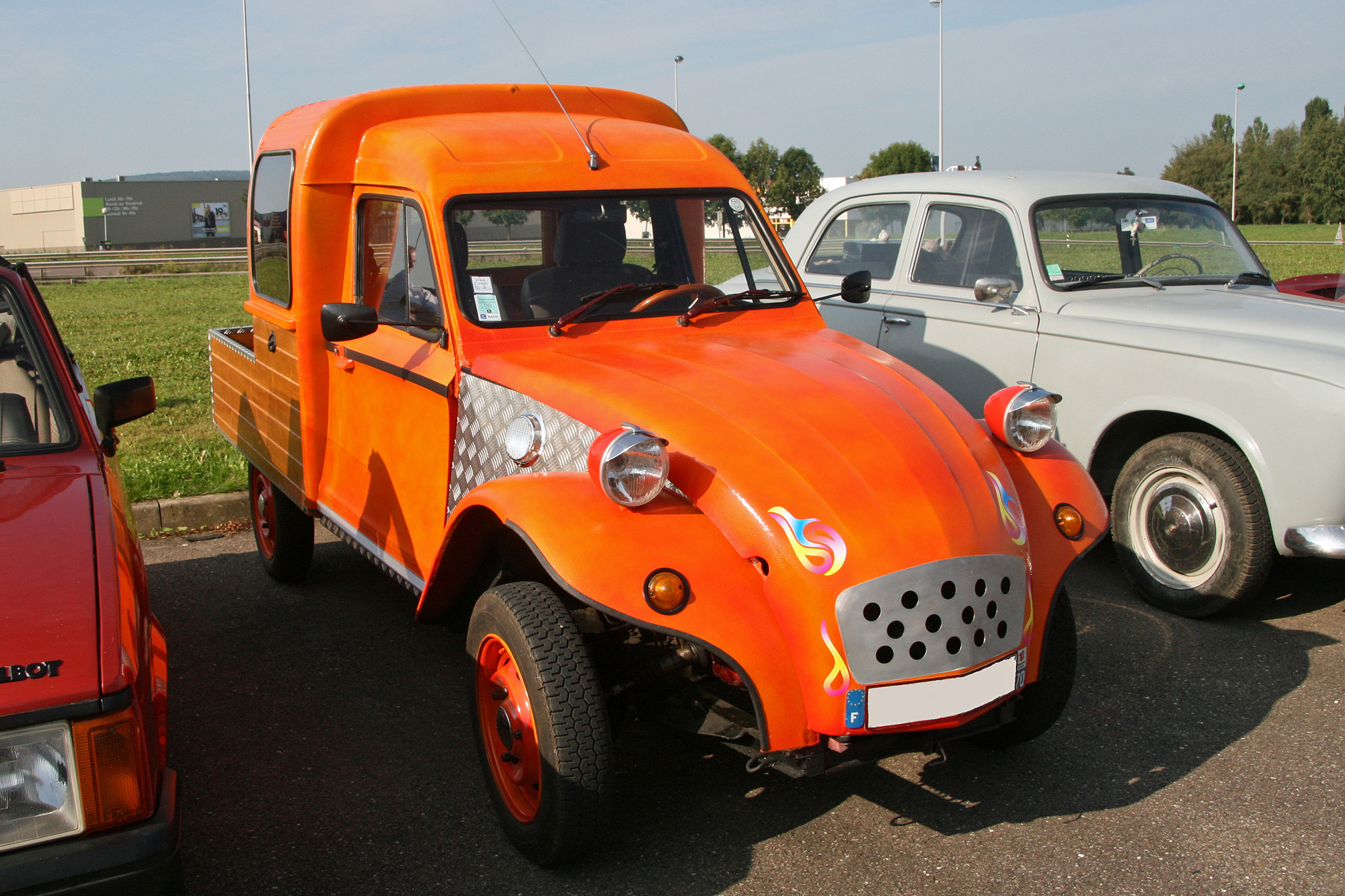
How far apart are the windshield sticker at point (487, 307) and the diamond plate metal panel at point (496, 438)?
10.6 inches

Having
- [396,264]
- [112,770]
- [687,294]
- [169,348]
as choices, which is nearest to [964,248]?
[687,294]

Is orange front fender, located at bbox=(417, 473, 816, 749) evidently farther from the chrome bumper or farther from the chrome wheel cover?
the chrome wheel cover

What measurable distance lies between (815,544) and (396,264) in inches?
92.7

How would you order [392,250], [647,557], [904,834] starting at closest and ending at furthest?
[647,557] < [904,834] < [392,250]

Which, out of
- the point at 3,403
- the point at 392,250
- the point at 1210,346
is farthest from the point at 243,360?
the point at 1210,346

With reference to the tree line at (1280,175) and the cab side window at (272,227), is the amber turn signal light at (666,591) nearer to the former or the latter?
the cab side window at (272,227)

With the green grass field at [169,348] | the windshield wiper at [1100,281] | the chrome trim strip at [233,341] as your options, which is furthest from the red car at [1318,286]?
the chrome trim strip at [233,341]

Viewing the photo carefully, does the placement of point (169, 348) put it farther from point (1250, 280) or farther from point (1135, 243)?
point (1250, 280)

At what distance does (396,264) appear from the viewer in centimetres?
434

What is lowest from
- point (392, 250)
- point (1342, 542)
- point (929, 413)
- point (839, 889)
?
point (839, 889)

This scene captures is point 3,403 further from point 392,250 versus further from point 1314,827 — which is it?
point 1314,827

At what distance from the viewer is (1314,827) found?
10.6 ft

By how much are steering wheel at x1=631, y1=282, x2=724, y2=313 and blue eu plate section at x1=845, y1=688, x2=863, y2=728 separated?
1.87 metres

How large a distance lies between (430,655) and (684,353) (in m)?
1.87
